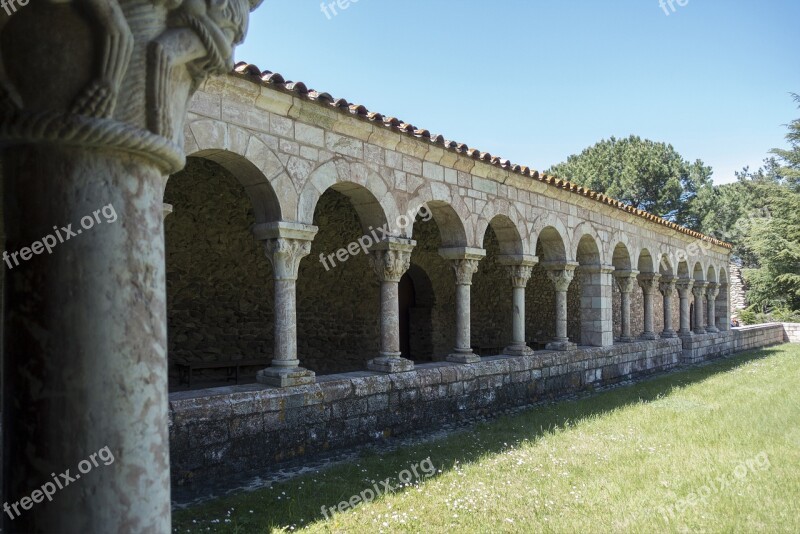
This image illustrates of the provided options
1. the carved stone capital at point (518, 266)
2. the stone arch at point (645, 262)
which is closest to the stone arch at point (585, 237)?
the carved stone capital at point (518, 266)

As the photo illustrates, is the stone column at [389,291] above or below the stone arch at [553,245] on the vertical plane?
below

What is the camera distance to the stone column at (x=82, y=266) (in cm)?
112

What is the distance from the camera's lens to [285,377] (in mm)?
4750

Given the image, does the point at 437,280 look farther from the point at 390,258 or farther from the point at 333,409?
the point at 333,409

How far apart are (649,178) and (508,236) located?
21137mm

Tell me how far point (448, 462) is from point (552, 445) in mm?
1048

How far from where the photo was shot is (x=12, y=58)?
1.18 meters

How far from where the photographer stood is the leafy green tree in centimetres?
2598

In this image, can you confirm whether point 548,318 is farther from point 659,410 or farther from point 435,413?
point 435,413

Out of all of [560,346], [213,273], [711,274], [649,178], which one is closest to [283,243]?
[213,273]

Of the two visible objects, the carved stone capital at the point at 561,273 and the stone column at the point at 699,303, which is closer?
the carved stone capital at the point at 561,273

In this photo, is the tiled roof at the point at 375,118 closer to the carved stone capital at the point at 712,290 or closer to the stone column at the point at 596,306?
the stone column at the point at 596,306

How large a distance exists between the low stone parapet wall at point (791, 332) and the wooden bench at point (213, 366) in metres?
18.8

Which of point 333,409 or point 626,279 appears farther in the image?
point 626,279
